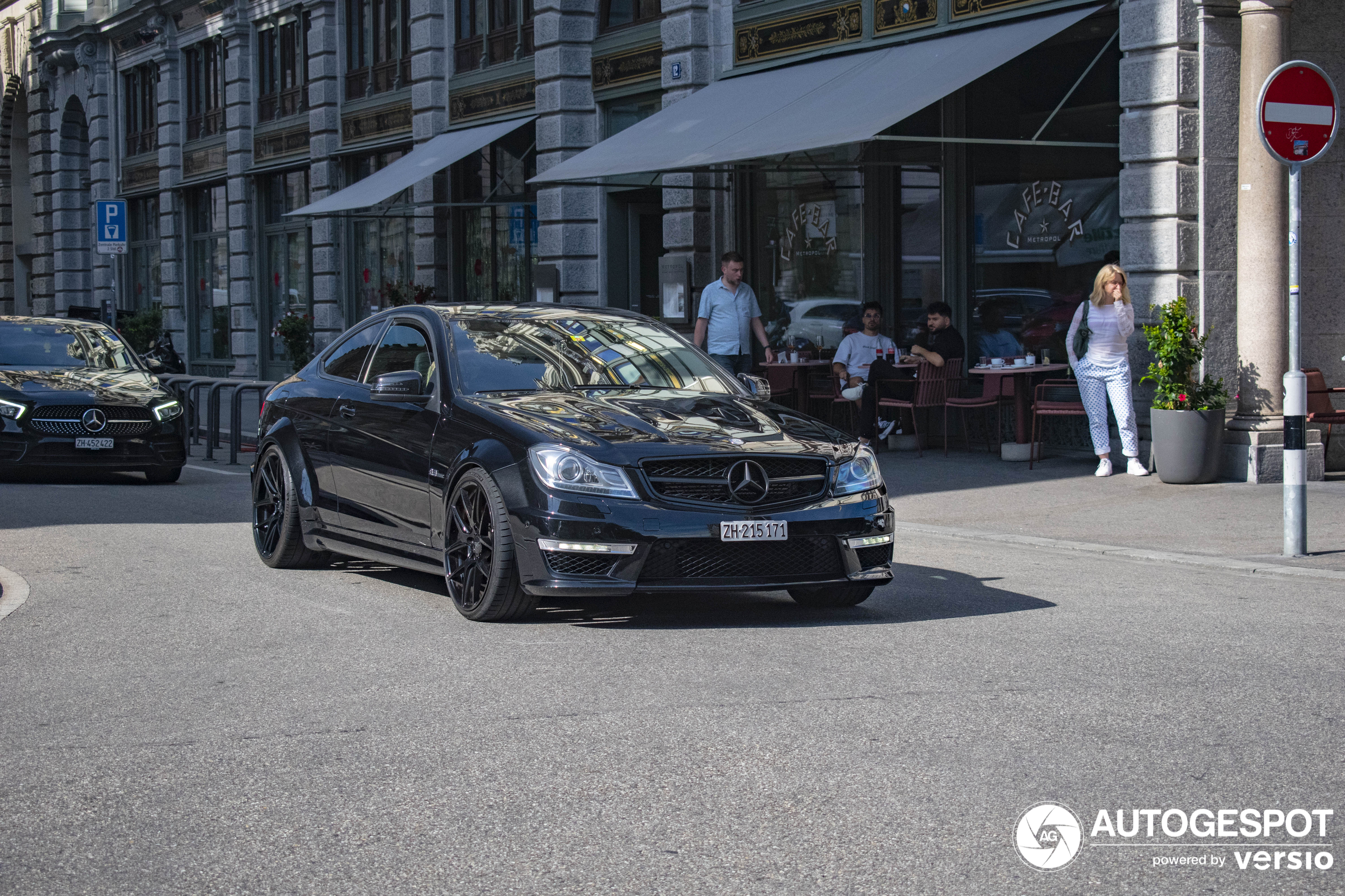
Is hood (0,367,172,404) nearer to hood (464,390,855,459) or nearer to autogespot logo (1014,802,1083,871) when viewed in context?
hood (464,390,855,459)

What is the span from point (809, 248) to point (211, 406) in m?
7.03

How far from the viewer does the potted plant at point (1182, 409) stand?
1395 cm

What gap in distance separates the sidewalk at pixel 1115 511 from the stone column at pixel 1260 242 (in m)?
0.86

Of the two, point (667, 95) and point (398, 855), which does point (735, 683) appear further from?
point (667, 95)

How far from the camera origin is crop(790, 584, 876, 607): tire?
8391 mm

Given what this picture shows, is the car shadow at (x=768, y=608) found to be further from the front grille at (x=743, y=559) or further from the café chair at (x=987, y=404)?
the café chair at (x=987, y=404)

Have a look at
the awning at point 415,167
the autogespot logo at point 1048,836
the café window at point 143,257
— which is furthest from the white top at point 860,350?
the café window at point 143,257

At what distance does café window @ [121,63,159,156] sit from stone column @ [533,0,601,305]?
17.9 m

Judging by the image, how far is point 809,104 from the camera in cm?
1706

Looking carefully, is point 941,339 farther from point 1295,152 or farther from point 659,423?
point 659,423

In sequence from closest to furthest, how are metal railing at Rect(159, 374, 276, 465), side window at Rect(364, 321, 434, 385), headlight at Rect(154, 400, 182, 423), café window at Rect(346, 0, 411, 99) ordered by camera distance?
side window at Rect(364, 321, 434, 385), headlight at Rect(154, 400, 182, 423), metal railing at Rect(159, 374, 276, 465), café window at Rect(346, 0, 411, 99)

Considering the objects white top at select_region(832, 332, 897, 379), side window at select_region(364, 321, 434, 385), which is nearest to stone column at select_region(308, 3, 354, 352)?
white top at select_region(832, 332, 897, 379)

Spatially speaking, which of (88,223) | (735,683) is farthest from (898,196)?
(88,223)

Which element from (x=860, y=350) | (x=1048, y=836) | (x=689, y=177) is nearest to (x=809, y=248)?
(x=689, y=177)
